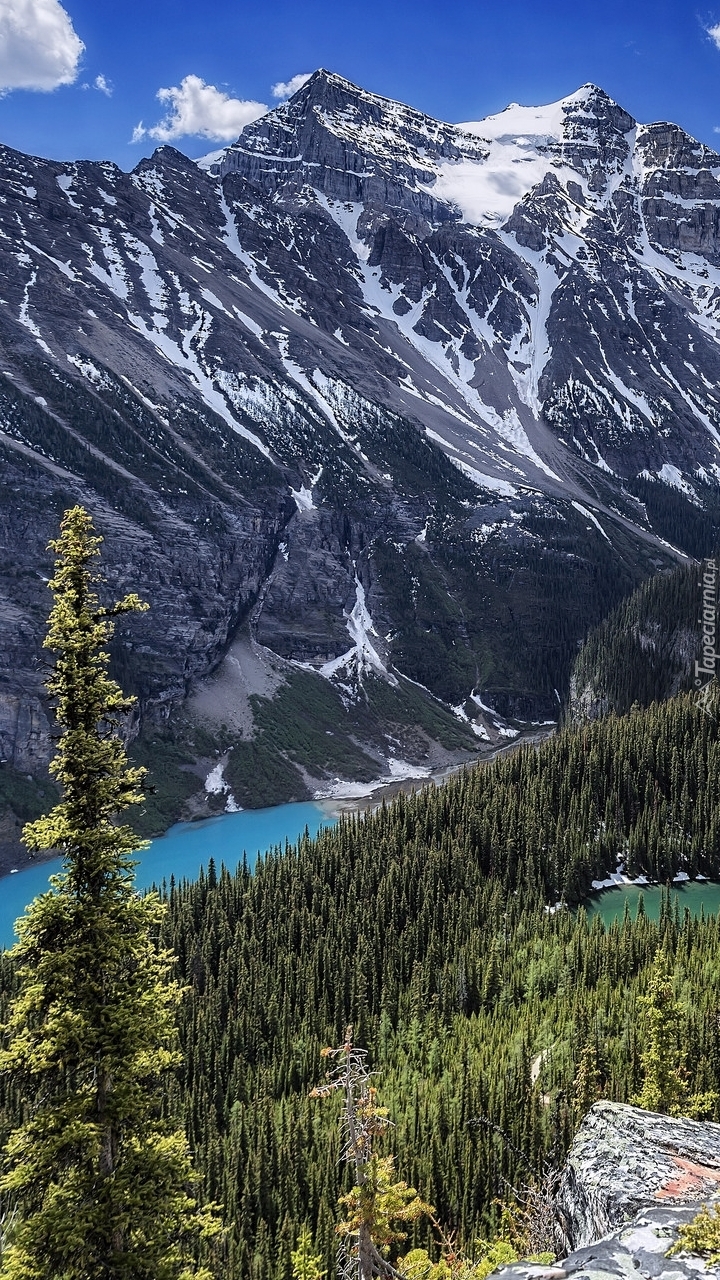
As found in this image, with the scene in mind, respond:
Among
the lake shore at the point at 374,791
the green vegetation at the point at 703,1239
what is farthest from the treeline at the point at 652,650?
the green vegetation at the point at 703,1239

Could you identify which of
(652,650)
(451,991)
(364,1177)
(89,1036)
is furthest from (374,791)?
(89,1036)

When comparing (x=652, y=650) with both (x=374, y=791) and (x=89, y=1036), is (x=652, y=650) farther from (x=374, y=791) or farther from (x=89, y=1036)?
(x=89, y=1036)

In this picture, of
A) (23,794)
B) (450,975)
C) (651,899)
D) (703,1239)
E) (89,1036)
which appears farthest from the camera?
(23,794)

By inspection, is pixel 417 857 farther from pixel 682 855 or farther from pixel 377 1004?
pixel 682 855

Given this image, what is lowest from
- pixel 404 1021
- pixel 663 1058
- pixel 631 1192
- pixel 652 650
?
pixel 404 1021

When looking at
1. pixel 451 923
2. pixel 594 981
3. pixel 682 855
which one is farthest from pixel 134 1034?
pixel 682 855
